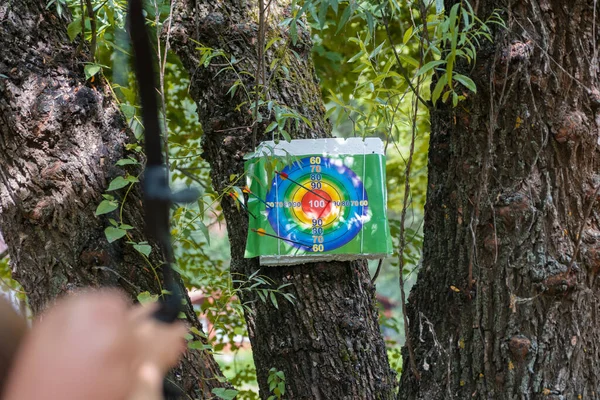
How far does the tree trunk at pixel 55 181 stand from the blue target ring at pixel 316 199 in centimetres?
35

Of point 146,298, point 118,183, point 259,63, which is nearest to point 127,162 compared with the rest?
point 118,183

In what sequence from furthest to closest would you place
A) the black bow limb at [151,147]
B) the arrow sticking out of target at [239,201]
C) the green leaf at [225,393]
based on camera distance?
the arrow sticking out of target at [239,201], the green leaf at [225,393], the black bow limb at [151,147]

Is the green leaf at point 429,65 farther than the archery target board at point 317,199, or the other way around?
the archery target board at point 317,199

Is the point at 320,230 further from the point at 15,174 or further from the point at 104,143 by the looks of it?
the point at 15,174

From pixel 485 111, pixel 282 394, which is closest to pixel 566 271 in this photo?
pixel 485 111

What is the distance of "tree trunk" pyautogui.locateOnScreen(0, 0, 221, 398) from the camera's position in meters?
Result: 1.36

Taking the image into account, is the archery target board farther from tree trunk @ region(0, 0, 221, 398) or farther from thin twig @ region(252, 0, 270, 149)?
tree trunk @ region(0, 0, 221, 398)

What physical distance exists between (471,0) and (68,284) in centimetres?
103

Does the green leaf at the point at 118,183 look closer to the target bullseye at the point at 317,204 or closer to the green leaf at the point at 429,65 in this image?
the target bullseye at the point at 317,204

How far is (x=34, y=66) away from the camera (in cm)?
143

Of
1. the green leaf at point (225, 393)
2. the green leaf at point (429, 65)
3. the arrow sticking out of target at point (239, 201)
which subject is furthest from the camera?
the arrow sticking out of target at point (239, 201)

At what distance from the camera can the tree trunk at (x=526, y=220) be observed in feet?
4.28

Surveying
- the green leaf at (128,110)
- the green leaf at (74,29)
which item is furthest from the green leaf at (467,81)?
the green leaf at (74,29)

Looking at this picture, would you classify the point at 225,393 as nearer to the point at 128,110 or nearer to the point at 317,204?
the point at 317,204
